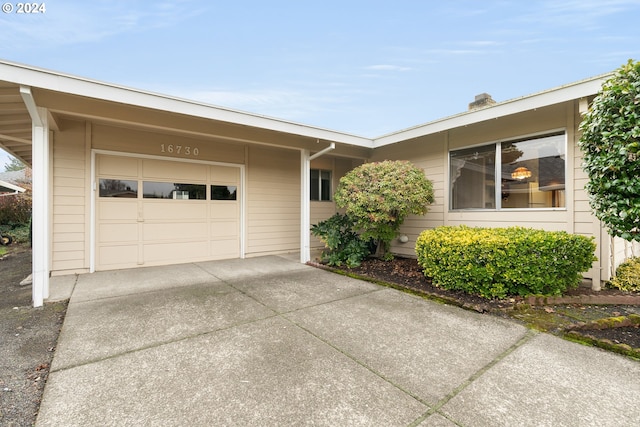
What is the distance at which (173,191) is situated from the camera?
5820 mm

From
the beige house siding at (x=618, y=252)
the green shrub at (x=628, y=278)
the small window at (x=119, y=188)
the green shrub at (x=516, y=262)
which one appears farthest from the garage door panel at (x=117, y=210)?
the green shrub at (x=628, y=278)

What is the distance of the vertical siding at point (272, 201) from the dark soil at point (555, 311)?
3134mm

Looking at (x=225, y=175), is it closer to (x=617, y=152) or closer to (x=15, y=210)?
(x=617, y=152)

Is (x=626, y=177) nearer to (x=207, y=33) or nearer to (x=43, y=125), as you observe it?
(x=43, y=125)

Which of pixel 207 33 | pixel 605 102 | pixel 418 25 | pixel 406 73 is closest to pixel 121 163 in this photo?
pixel 207 33

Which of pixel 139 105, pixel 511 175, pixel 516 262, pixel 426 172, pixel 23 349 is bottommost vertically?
pixel 23 349

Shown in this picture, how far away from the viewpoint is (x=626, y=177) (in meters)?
2.47

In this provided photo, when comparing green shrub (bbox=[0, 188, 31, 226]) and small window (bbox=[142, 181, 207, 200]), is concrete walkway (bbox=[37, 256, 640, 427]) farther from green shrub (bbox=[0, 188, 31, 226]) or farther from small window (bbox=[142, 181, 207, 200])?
green shrub (bbox=[0, 188, 31, 226])

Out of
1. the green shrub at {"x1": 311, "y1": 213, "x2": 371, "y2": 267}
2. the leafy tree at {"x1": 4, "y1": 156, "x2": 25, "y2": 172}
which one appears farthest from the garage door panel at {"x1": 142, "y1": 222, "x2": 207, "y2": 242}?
the leafy tree at {"x1": 4, "y1": 156, "x2": 25, "y2": 172}

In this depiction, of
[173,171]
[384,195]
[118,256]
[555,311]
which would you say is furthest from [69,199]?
[555,311]

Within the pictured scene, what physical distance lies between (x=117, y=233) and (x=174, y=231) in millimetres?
964

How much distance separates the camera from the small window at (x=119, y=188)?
16.8 feet

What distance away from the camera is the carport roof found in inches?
129

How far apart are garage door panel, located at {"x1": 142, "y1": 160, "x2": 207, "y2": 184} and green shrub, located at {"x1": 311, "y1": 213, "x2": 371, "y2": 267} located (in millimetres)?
2800
